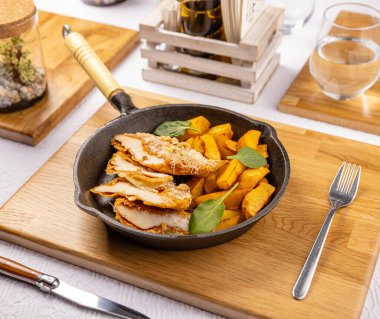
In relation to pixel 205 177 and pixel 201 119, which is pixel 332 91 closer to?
pixel 201 119

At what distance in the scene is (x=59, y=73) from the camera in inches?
65.8

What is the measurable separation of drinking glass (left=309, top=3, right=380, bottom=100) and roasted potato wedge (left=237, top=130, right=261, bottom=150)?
351 mm

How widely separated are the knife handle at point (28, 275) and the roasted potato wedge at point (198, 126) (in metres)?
0.43

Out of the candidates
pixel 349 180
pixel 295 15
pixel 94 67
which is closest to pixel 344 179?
pixel 349 180

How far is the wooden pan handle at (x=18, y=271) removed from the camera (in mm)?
1086

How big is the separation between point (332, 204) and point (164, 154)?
37 cm

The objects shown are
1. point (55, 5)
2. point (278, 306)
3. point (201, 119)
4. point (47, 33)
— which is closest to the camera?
point (278, 306)

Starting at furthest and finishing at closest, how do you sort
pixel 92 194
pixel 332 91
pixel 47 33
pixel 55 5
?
pixel 55 5
pixel 47 33
pixel 332 91
pixel 92 194

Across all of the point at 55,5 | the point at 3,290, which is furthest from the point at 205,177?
the point at 55,5

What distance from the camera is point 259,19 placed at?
1611 millimetres

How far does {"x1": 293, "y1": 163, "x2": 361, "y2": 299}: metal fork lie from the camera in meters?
1.06

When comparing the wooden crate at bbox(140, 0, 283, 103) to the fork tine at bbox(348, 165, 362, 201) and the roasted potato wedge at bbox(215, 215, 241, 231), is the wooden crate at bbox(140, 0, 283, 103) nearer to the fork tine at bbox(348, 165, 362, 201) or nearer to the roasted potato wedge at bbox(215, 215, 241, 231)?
the fork tine at bbox(348, 165, 362, 201)

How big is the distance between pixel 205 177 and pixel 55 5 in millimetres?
1168

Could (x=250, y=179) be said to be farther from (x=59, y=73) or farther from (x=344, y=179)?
(x=59, y=73)
